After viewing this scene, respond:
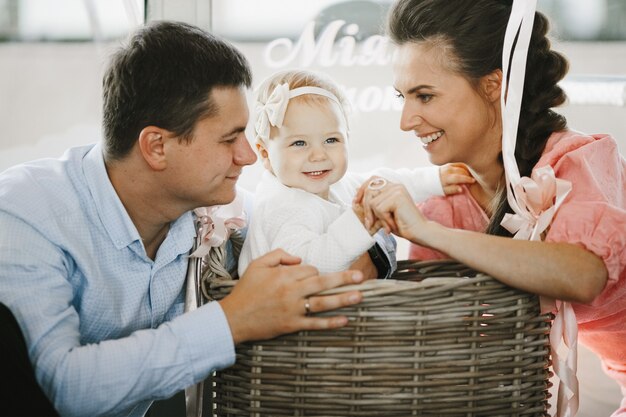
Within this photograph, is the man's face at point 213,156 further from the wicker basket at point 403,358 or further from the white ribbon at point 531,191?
the white ribbon at point 531,191

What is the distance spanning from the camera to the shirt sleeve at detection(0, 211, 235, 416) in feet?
4.44

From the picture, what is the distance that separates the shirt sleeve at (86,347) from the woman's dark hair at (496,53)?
0.78m

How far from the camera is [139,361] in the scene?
1371 millimetres

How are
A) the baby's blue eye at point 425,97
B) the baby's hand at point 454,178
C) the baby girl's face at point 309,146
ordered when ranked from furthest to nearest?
the baby's hand at point 454,178, the baby's blue eye at point 425,97, the baby girl's face at point 309,146

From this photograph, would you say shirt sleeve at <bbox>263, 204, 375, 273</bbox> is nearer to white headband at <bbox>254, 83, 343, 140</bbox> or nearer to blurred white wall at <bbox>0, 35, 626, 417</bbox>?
white headband at <bbox>254, 83, 343, 140</bbox>

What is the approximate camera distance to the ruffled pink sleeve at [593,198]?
143cm

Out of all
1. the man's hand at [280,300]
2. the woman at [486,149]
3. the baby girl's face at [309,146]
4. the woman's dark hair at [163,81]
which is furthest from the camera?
the baby girl's face at [309,146]

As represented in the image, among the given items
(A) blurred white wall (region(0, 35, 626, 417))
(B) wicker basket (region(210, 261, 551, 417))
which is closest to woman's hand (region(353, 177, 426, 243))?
(B) wicker basket (region(210, 261, 551, 417))

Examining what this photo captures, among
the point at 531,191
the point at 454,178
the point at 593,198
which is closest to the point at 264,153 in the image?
the point at 454,178

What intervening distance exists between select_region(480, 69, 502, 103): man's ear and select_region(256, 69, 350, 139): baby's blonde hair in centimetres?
33

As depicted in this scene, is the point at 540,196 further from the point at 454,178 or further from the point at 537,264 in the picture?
the point at 454,178

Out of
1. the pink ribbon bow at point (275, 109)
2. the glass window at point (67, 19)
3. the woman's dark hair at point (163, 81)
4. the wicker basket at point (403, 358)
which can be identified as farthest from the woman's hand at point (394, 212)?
the glass window at point (67, 19)

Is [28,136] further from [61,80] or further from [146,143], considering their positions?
[146,143]

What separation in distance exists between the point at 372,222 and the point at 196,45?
0.53 metres
